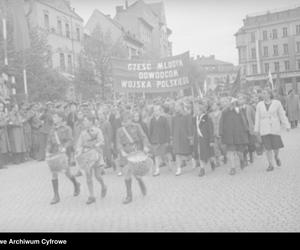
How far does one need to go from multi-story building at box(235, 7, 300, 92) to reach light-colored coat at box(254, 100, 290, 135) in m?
2.28

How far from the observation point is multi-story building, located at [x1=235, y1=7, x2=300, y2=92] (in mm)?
7159

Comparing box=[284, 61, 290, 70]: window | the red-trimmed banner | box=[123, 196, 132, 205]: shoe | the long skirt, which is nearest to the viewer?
box=[284, 61, 290, 70]: window

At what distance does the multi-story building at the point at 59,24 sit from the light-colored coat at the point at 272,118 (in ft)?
14.3

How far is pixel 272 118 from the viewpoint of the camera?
1044 centimetres

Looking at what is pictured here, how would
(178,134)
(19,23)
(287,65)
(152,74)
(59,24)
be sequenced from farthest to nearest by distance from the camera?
(19,23) < (59,24) < (152,74) < (178,134) < (287,65)

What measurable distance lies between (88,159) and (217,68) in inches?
793

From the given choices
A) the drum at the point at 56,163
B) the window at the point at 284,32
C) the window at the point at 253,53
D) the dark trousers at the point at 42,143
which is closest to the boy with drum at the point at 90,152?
the drum at the point at 56,163

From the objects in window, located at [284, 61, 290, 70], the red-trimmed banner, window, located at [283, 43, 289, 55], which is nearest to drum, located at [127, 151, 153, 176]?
window, located at [284, 61, 290, 70]

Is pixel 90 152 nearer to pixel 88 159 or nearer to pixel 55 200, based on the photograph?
pixel 88 159

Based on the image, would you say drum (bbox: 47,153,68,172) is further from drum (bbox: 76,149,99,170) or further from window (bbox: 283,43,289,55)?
window (bbox: 283,43,289,55)

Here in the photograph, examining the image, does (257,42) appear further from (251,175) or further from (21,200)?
(21,200)

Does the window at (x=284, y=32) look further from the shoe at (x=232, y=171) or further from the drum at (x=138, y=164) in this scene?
the shoe at (x=232, y=171)

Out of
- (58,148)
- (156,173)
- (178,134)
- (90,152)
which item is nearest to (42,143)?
(156,173)
